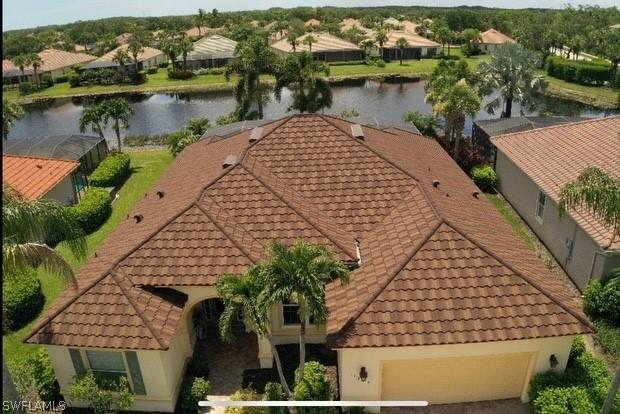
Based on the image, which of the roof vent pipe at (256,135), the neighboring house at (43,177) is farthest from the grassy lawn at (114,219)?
the roof vent pipe at (256,135)

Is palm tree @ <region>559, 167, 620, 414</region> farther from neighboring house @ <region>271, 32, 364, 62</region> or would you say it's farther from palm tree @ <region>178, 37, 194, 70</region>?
neighboring house @ <region>271, 32, 364, 62</region>

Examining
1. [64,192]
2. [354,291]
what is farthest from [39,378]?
[64,192]

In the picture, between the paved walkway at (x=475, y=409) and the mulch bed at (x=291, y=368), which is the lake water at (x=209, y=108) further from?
the paved walkway at (x=475, y=409)

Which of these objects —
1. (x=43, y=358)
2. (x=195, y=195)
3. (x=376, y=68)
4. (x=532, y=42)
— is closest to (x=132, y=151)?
(x=195, y=195)

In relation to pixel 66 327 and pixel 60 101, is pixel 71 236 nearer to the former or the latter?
pixel 66 327

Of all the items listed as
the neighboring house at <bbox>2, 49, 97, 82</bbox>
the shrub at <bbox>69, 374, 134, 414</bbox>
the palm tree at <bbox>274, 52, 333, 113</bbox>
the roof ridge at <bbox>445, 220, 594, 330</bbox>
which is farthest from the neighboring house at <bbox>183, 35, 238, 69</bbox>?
the shrub at <bbox>69, 374, 134, 414</bbox>
